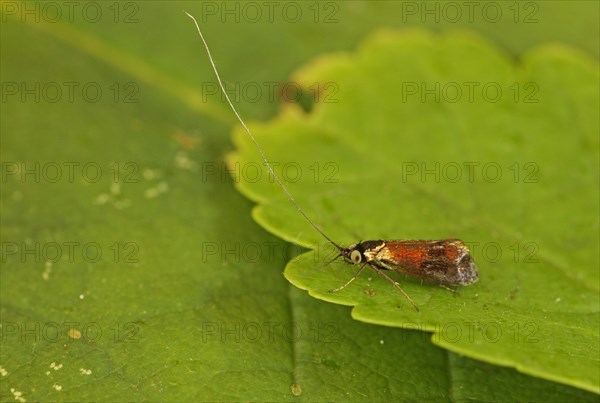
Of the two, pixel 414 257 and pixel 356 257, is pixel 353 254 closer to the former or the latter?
pixel 356 257

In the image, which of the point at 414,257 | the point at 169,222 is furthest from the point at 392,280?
the point at 169,222

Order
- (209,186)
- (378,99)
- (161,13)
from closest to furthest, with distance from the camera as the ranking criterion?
1. (209,186)
2. (378,99)
3. (161,13)

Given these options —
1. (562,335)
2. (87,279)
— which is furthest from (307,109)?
(562,335)

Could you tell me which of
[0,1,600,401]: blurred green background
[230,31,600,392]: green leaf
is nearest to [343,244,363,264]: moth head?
[230,31,600,392]: green leaf

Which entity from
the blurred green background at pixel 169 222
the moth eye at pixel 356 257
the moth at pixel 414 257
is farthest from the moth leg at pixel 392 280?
the blurred green background at pixel 169 222

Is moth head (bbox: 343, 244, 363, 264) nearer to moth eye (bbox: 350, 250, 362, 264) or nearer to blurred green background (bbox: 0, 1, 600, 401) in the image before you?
moth eye (bbox: 350, 250, 362, 264)

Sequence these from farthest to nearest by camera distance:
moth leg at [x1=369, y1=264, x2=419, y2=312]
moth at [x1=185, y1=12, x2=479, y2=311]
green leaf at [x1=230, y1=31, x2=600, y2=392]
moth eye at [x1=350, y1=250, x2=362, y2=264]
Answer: moth eye at [x1=350, y1=250, x2=362, y2=264] → moth at [x1=185, y1=12, x2=479, y2=311] → moth leg at [x1=369, y1=264, x2=419, y2=312] → green leaf at [x1=230, y1=31, x2=600, y2=392]

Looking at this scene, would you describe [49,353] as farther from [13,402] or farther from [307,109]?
[307,109]

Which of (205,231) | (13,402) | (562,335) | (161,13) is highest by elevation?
(161,13)
